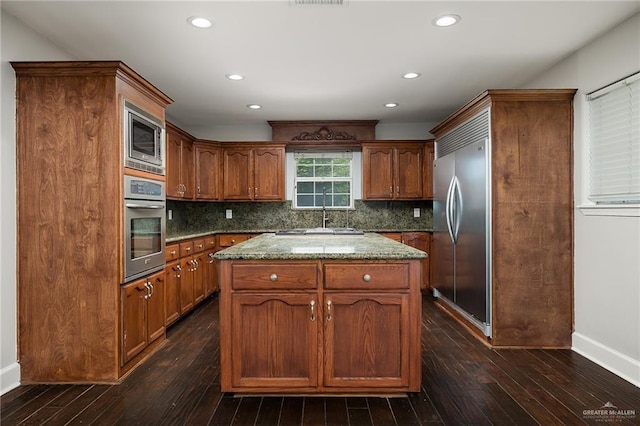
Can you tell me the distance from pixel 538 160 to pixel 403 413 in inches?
93.7

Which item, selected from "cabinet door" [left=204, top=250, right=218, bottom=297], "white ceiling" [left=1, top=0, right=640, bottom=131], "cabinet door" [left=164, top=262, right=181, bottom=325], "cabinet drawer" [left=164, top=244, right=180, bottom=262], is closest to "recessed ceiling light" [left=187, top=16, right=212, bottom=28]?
"white ceiling" [left=1, top=0, right=640, bottom=131]

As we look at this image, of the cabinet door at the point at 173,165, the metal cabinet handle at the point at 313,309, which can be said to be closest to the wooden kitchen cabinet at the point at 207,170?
the cabinet door at the point at 173,165

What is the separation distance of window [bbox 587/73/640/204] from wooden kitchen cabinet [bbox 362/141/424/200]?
8.32 feet

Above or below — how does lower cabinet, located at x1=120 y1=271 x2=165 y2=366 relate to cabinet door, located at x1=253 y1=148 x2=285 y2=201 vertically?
below

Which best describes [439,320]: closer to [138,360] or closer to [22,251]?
[138,360]

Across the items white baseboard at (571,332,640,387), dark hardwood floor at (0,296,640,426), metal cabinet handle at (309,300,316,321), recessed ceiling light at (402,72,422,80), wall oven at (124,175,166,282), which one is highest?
recessed ceiling light at (402,72,422,80)

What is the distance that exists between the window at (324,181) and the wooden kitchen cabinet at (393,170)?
462 mm

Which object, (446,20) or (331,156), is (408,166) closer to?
(331,156)

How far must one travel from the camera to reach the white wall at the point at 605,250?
8.46ft

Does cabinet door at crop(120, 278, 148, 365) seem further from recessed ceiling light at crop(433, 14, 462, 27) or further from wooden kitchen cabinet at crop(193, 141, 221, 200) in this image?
recessed ceiling light at crop(433, 14, 462, 27)

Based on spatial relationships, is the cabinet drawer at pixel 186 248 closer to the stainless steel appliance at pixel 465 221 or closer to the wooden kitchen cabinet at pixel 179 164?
the wooden kitchen cabinet at pixel 179 164

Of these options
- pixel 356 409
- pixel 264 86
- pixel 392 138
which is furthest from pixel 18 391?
pixel 392 138

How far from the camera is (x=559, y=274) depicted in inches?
125

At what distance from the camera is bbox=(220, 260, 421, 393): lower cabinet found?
7.36ft
